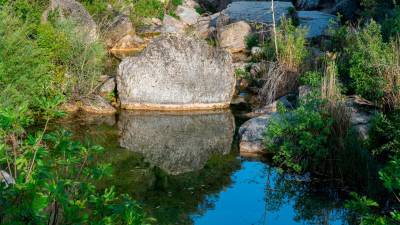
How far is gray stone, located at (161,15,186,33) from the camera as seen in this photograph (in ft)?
74.7

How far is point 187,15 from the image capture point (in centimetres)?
2569

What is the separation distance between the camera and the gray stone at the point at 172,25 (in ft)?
74.7

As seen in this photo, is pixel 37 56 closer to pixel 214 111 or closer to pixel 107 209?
pixel 214 111

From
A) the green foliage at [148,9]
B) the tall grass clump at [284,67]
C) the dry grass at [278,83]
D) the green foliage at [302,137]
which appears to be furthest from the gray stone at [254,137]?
the green foliage at [148,9]

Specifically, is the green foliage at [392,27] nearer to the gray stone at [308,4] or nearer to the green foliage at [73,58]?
the green foliage at [73,58]

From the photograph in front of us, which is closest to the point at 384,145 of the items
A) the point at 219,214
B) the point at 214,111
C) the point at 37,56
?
the point at 219,214

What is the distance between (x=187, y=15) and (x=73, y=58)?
43.9 ft

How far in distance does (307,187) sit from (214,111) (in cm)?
466

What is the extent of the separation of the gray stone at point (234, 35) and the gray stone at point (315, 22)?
1.88 m

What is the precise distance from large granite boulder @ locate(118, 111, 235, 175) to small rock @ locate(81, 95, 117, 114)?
11.7 inches

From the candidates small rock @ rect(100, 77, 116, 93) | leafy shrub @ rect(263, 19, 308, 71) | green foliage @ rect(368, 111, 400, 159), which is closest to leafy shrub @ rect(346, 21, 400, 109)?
green foliage @ rect(368, 111, 400, 159)

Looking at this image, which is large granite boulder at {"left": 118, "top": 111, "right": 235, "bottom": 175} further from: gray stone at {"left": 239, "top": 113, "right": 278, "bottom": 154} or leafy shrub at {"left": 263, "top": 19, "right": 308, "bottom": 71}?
leafy shrub at {"left": 263, "top": 19, "right": 308, "bottom": 71}

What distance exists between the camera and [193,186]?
8.98 m

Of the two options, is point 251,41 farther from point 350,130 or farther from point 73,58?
point 350,130
